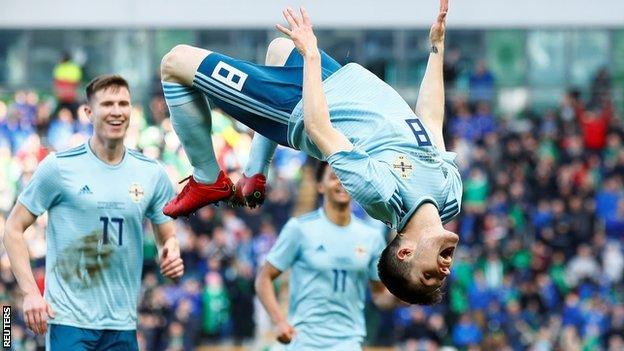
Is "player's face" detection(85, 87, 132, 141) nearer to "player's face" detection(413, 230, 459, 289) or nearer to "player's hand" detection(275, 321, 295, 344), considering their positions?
"player's hand" detection(275, 321, 295, 344)

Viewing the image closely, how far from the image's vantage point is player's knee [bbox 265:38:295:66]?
30.0 ft

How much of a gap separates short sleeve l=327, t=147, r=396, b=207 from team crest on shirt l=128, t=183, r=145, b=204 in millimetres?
2076

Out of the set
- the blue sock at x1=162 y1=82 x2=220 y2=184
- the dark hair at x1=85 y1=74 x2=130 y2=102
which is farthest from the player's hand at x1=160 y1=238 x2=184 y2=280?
the dark hair at x1=85 y1=74 x2=130 y2=102

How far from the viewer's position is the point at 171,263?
973 centimetres

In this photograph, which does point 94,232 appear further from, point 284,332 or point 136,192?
point 284,332

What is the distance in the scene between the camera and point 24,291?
370 inches

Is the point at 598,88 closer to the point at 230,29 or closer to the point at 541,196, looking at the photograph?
the point at 541,196

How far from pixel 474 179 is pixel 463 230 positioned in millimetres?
1125

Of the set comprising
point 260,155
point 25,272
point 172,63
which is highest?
point 172,63

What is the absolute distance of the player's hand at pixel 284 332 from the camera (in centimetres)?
1132

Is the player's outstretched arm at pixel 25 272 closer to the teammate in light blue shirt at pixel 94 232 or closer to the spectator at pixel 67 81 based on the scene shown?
the teammate in light blue shirt at pixel 94 232

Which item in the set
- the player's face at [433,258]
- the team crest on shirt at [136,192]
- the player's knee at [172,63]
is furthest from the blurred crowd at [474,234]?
the player's face at [433,258]

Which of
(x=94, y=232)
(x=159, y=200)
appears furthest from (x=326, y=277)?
(x=94, y=232)

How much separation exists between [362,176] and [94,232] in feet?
7.67
